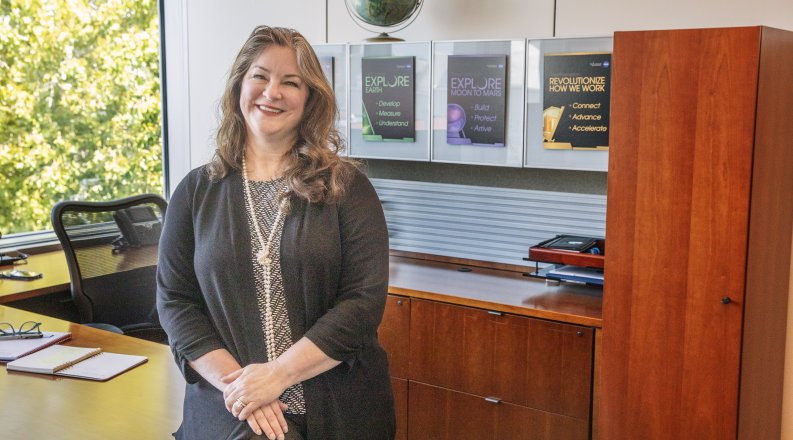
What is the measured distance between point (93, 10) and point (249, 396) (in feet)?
10.3

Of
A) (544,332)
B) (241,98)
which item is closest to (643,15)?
(544,332)

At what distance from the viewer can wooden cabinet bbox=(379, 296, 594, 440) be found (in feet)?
9.61

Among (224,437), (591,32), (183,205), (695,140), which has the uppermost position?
(591,32)

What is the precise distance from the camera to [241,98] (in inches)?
80.7

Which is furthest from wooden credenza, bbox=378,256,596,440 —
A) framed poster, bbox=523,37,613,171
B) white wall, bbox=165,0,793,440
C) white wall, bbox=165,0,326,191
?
white wall, bbox=165,0,326,191

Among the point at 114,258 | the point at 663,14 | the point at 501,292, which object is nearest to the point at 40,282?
the point at 114,258

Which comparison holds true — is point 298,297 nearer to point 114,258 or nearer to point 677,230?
point 677,230

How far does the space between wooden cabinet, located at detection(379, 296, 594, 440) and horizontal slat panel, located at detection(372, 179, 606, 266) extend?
0.58 metres

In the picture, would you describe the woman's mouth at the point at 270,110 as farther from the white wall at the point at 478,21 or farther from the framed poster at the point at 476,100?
the white wall at the point at 478,21

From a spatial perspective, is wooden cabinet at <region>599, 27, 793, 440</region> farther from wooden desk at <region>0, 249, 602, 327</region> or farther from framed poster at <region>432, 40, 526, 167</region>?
framed poster at <region>432, 40, 526, 167</region>

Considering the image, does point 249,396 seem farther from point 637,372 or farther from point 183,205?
point 637,372

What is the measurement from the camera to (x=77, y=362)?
242cm

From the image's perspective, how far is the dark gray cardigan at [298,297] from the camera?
192 cm

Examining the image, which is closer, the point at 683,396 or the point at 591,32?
the point at 683,396
